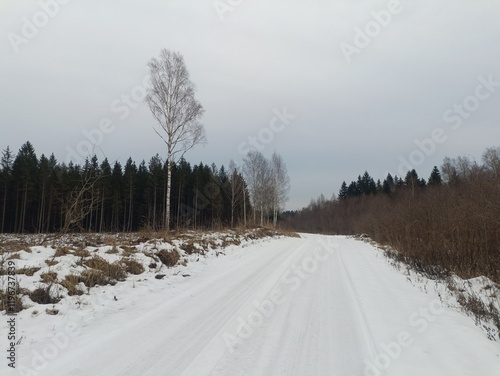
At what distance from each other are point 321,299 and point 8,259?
20.6 feet

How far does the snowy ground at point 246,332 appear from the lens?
3.35 meters

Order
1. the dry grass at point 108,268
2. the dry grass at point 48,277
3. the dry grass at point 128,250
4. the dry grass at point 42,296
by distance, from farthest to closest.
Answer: the dry grass at point 128,250
the dry grass at point 108,268
the dry grass at point 48,277
the dry grass at point 42,296

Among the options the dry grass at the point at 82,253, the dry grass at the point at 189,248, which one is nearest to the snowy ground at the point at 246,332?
the dry grass at the point at 82,253

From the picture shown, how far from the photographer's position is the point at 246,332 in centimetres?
428

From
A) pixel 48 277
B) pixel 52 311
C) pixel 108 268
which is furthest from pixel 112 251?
pixel 52 311

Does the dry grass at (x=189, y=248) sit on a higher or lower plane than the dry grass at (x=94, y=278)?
higher

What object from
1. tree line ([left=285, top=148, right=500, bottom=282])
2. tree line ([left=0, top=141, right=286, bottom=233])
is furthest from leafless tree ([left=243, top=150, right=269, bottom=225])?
tree line ([left=285, top=148, right=500, bottom=282])

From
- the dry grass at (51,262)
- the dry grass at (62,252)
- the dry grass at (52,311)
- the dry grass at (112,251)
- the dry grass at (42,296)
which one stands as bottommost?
the dry grass at (52,311)

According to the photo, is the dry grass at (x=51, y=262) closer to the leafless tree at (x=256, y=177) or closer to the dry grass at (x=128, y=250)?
the dry grass at (x=128, y=250)

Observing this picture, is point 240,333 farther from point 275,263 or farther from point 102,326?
point 275,263

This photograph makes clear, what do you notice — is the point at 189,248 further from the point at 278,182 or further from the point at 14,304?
the point at 278,182

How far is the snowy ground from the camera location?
335 cm

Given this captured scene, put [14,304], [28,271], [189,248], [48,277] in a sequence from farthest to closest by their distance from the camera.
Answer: [189,248] → [28,271] → [48,277] → [14,304]

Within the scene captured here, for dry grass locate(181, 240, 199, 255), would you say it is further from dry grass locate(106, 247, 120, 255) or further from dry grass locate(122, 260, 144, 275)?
dry grass locate(122, 260, 144, 275)
